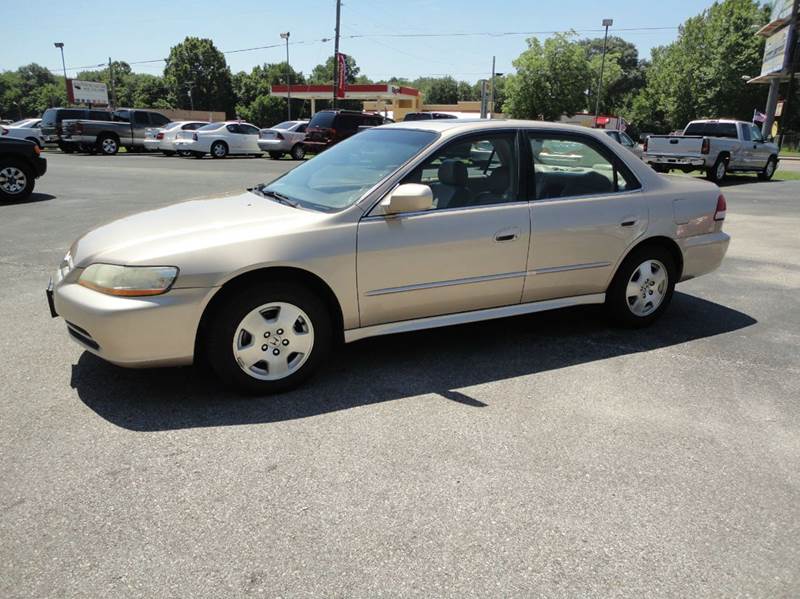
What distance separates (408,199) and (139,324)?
5.48 feet

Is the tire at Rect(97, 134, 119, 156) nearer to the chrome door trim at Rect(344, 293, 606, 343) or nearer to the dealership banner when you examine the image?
the dealership banner

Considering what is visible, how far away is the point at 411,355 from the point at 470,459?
1.47 metres

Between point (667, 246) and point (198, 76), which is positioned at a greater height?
Answer: point (198, 76)

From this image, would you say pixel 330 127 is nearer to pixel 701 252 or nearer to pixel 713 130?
pixel 713 130

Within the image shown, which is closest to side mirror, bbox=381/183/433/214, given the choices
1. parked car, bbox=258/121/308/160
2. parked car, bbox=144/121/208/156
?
parked car, bbox=258/121/308/160

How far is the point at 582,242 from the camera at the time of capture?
4.61 m

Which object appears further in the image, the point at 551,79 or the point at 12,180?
the point at 551,79

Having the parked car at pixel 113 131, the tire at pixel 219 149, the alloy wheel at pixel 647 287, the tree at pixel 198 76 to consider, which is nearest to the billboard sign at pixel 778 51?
the tire at pixel 219 149

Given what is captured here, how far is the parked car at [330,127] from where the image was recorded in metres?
23.8

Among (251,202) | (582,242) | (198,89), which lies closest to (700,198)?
(582,242)

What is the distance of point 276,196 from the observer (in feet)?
14.6

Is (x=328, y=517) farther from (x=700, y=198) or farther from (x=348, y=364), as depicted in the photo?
(x=700, y=198)

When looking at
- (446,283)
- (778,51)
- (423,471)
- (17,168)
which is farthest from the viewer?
(778,51)

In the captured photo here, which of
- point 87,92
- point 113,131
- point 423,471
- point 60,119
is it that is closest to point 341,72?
point 113,131
